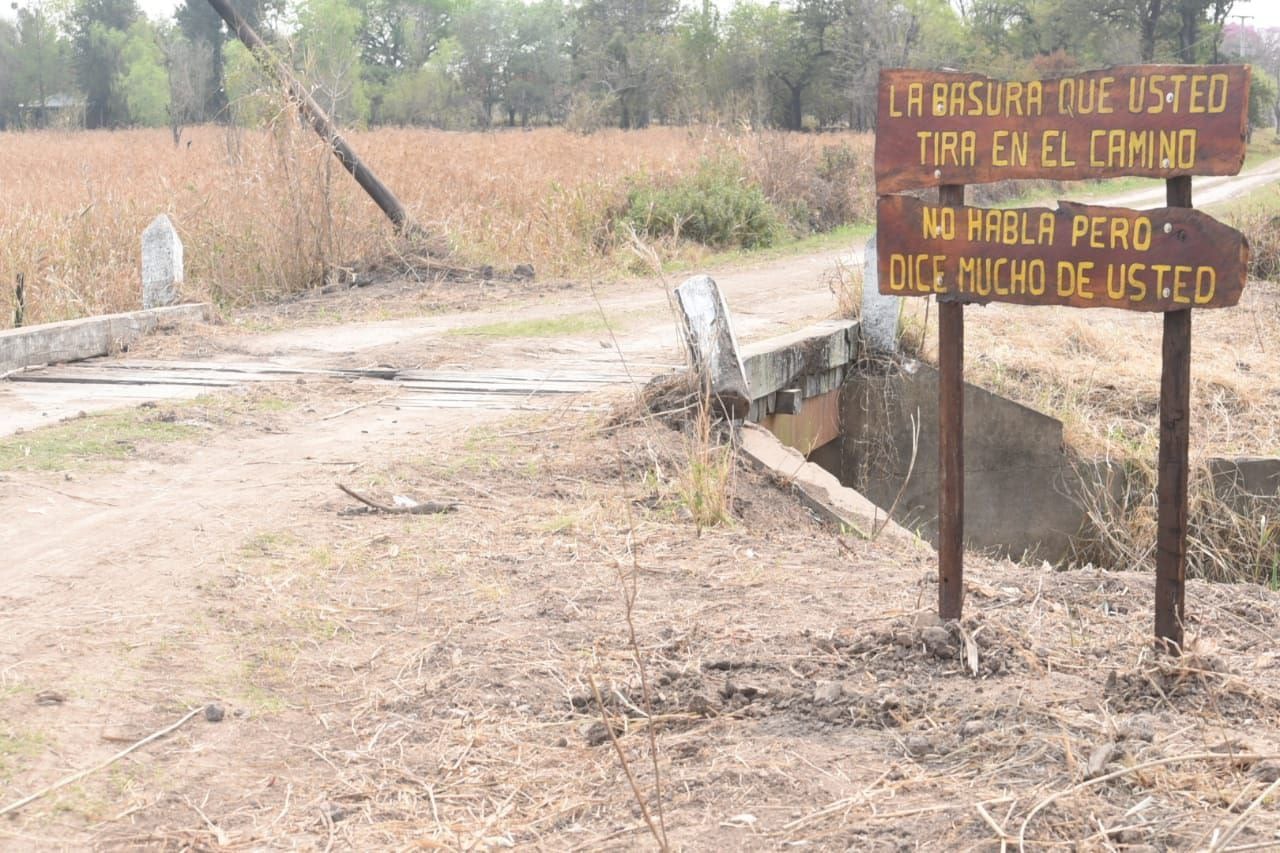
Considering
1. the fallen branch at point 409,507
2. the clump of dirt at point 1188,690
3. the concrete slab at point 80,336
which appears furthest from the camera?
the concrete slab at point 80,336

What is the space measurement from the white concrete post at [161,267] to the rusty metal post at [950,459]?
302 inches

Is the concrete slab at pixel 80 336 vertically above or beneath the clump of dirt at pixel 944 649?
above

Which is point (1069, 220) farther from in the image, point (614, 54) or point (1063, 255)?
point (614, 54)

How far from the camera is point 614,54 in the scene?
52.0 metres

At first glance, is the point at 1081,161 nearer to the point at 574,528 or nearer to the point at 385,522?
the point at 574,528

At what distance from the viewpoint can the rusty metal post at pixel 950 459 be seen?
4.02 meters

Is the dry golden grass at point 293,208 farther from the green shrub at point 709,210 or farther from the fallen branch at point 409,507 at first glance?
the fallen branch at point 409,507

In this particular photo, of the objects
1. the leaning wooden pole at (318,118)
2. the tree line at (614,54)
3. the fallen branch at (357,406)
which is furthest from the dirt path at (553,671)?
the tree line at (614,54)

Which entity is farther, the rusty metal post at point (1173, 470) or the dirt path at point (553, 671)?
the rusty metal post at point (1173, 470)

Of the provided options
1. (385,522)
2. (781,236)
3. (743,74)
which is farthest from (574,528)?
(743,74)

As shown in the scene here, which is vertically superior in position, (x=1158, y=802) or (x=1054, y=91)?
(x=1054, y=91)

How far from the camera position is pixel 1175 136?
352 centimetres

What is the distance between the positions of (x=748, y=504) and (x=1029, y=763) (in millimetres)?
2861

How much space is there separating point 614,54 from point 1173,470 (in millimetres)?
50490
